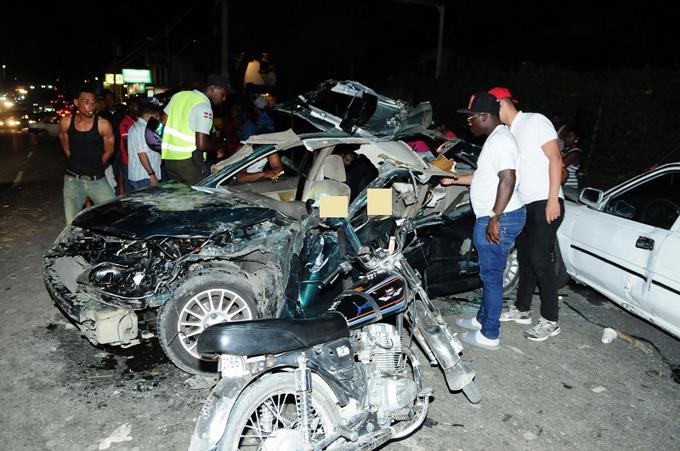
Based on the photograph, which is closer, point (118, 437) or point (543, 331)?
point (118, 437)

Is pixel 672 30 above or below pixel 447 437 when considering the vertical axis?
above

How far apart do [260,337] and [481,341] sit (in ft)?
8.89

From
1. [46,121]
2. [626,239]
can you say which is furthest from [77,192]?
[46,121]

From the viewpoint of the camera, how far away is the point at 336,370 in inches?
102

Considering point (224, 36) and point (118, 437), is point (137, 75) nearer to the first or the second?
point (224, 36)

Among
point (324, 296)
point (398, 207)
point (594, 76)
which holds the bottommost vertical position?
point (324, 296)

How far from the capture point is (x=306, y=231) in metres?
3.67

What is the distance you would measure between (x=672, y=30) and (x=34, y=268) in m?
24.1

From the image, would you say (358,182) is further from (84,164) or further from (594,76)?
(594,76)

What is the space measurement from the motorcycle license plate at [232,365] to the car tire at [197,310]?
61.5 inches

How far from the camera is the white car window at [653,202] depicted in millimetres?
4535

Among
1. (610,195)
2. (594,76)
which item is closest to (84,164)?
(610,195)

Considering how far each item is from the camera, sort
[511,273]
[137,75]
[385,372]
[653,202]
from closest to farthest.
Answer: [385,372]
[653,202]
[511,273]
[137,75]

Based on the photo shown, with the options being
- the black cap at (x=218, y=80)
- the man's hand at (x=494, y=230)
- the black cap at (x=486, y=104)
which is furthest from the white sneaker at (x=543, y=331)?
the black cap at (x=218, y=80)
